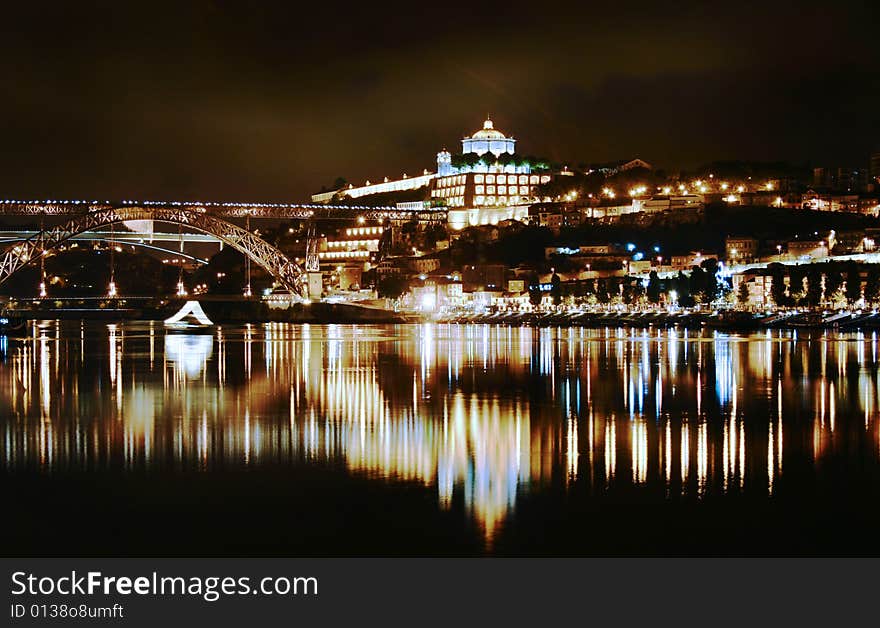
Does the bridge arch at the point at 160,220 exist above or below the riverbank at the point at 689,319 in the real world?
above

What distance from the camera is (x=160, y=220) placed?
62625 mm

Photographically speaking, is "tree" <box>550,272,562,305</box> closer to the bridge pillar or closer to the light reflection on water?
the bridge pillar

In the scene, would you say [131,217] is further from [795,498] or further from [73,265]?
[795,498]

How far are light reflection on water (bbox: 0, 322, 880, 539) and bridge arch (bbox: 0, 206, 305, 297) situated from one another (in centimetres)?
3448

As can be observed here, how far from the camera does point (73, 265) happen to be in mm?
106625

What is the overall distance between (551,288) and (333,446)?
6420 cm

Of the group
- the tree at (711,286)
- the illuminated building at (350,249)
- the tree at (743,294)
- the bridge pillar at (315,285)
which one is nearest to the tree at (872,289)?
the tree at (743,294)

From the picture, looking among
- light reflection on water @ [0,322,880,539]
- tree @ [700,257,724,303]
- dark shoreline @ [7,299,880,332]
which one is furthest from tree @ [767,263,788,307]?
light reflection on water @ [0,322,880,539]

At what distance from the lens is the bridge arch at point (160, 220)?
59750 millimetres

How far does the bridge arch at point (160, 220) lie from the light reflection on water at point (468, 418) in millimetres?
34480

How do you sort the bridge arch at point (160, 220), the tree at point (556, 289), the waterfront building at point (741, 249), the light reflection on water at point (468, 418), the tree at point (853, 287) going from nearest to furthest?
the light reflection on water at point (468, 418), the bridge arch at point (160, 220), the tree at point (853, 287), the tree at point (556, 289), the waterfront building at point (741, 249)

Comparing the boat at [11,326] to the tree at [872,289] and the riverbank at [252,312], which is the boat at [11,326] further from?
the tree at [872,289]

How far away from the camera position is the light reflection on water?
1077cm
